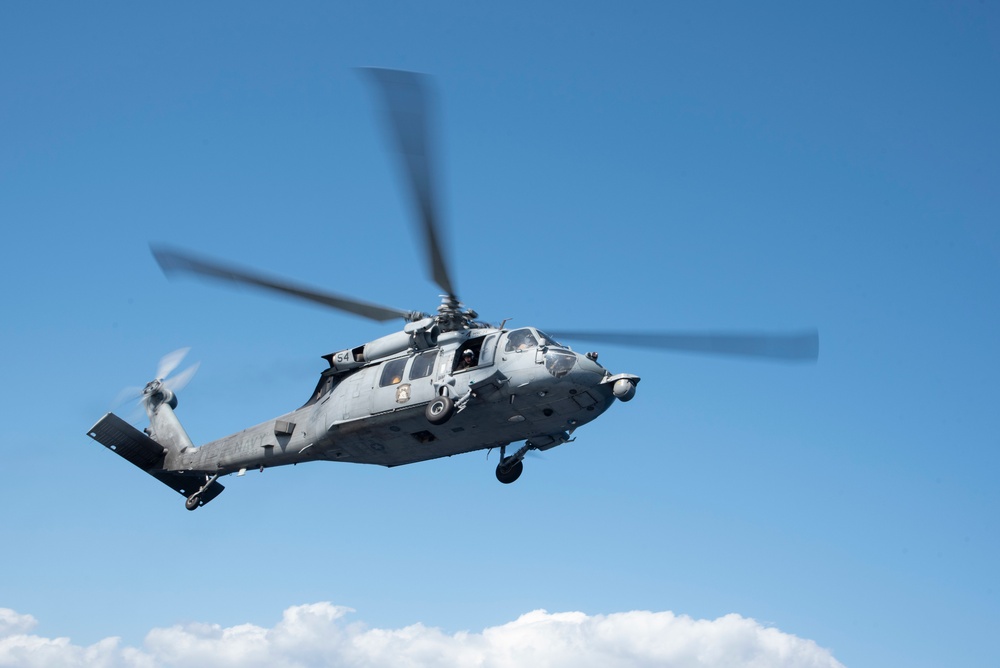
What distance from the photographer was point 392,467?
30.0m

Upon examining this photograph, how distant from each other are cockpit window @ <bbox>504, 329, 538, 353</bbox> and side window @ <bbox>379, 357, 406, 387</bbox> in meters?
3.29

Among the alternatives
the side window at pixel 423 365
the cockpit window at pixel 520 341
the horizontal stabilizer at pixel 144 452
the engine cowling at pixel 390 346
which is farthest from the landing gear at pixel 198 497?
the cockpit window at pixel 520 341

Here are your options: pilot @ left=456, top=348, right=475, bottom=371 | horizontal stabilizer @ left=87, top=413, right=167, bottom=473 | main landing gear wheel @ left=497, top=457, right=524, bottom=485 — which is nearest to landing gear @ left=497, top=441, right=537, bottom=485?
main landing gear wheel @ left=497, top=457, right=524, bottom=485

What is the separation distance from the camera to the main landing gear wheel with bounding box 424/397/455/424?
26.1m

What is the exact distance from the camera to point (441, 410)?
26203mm

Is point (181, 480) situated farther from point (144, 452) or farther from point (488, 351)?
point (488, 351)

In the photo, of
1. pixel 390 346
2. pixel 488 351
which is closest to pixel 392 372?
pixel 390 346

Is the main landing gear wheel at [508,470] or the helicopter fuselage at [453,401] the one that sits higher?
the helicopter fuselage at [453,401]

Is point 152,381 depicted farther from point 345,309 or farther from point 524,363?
point 524,363

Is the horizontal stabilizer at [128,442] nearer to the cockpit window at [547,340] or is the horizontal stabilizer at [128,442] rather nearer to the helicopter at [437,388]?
the helicopter at [437,388]

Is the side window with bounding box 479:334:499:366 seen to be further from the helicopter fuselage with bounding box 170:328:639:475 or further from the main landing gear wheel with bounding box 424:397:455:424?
the main landing gear wheel with bounding box 424:397:455:424

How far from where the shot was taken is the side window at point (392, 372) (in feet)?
92.0

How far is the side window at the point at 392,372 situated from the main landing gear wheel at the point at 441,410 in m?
1.94

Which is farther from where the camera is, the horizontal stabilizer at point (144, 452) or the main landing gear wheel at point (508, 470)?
the horizontal stabilizer at point (144, 452)
